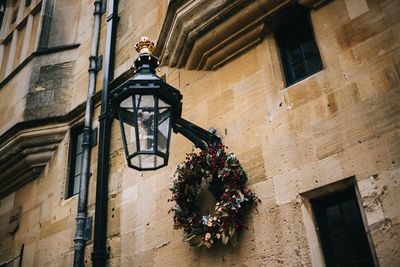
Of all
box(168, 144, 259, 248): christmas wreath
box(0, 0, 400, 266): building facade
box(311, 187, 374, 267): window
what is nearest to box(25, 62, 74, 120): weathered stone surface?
box(0, 0, 400, 266): building facade

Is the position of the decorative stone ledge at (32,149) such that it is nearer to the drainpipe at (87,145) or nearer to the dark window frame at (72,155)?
the dark window frame at (72,155)

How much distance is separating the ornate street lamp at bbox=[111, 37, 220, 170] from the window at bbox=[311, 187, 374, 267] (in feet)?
4.80

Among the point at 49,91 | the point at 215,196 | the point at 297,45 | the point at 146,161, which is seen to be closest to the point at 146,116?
the point at 146,161

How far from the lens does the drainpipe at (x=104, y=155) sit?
5633mm

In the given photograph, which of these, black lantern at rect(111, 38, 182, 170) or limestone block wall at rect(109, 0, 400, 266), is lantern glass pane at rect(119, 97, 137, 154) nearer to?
black lantern at rect(111, 38, 182, 170)

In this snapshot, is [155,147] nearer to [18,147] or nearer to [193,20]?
[193,20]

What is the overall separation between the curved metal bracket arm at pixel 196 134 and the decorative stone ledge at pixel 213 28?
3.80 ft

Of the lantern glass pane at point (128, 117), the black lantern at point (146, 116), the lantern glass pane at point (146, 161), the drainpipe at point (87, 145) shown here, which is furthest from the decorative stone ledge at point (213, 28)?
the lantern glass pane at point (146, 161)

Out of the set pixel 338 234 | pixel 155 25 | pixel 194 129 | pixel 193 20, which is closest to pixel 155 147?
pixel 194 129

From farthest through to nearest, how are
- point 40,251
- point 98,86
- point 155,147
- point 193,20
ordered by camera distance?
point 98,86
point 40,251
point 193,20
point 155,147

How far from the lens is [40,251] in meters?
6.59

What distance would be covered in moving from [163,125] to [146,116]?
6.8 inches

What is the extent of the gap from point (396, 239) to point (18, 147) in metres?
6.35

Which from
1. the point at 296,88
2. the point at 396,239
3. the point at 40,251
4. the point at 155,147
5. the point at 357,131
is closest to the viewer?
the point at 396,239
